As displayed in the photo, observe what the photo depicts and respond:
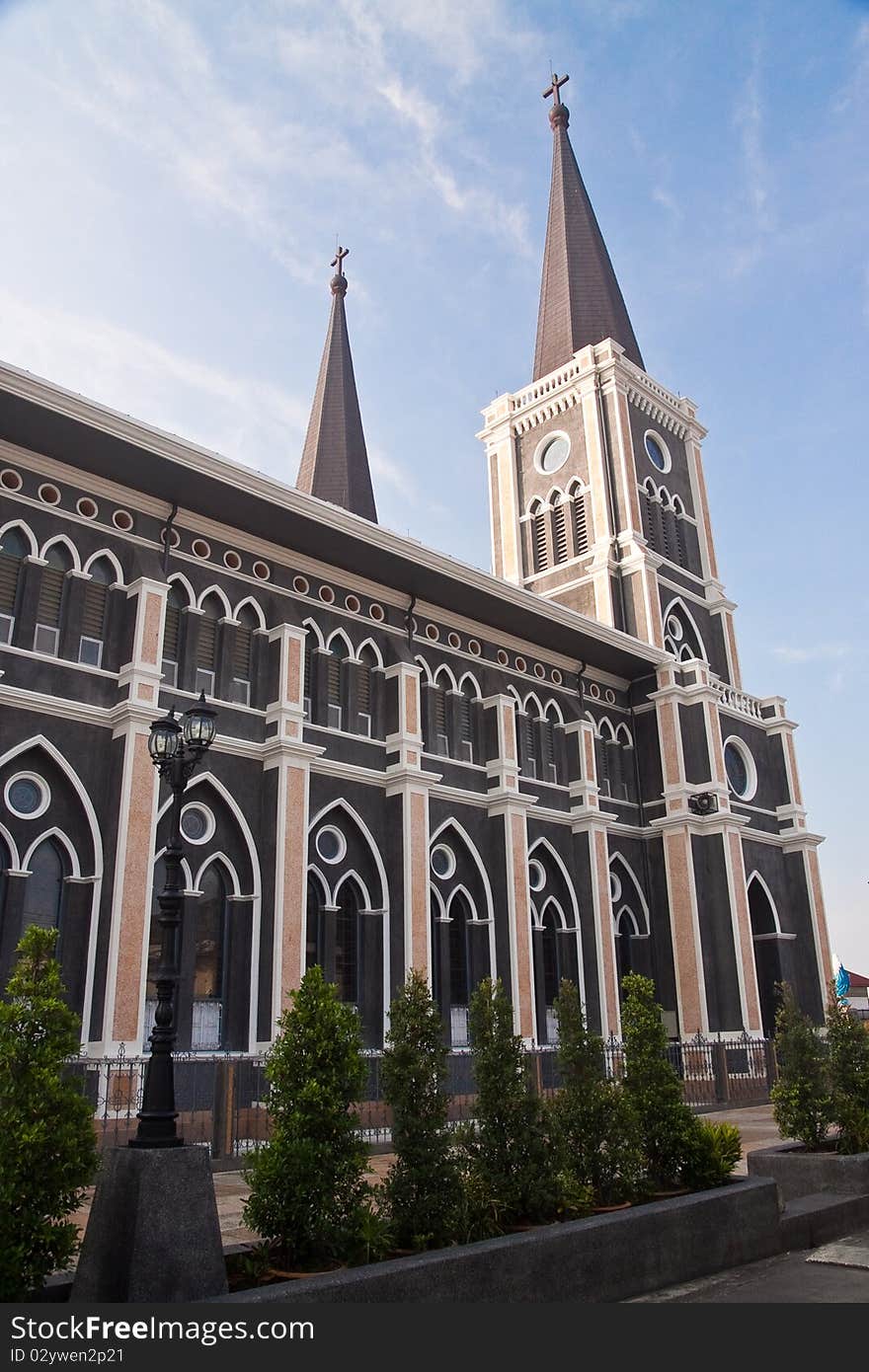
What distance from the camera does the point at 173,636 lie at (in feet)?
60.1

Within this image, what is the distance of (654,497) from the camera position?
32.2 meters

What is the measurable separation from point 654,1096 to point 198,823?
36.1ft

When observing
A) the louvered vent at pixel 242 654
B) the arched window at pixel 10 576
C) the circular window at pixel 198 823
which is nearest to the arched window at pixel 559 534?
the louvered vent at pixel 242 654

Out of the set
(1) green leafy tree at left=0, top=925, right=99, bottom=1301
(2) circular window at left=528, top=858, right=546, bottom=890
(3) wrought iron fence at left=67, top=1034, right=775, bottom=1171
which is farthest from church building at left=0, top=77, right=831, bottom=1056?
(1) green leafy tree at left=0, top=925, right=99, bottom=1301

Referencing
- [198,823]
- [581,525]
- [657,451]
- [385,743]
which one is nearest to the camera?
[198,823]

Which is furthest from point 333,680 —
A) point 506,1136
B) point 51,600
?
point 506,1136

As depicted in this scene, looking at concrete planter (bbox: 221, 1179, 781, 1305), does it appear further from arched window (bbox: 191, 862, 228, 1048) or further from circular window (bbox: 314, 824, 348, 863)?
circular window (bbox: 314, 824, 348, 863)

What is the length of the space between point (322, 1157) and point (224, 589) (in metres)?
14.4

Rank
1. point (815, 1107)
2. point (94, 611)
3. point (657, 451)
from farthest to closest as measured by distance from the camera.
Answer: point (657, 451), point (94, 611), point (815, 1107)

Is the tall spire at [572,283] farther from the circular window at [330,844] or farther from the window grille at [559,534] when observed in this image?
the circular window at [330,844]

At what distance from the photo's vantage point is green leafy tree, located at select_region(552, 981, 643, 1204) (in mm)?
7526

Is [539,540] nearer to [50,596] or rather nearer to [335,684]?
[335,684]

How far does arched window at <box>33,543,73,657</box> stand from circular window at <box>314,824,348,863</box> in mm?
5941

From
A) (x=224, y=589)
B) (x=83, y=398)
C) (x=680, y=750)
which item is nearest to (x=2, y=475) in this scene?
(x=83, y=398)
